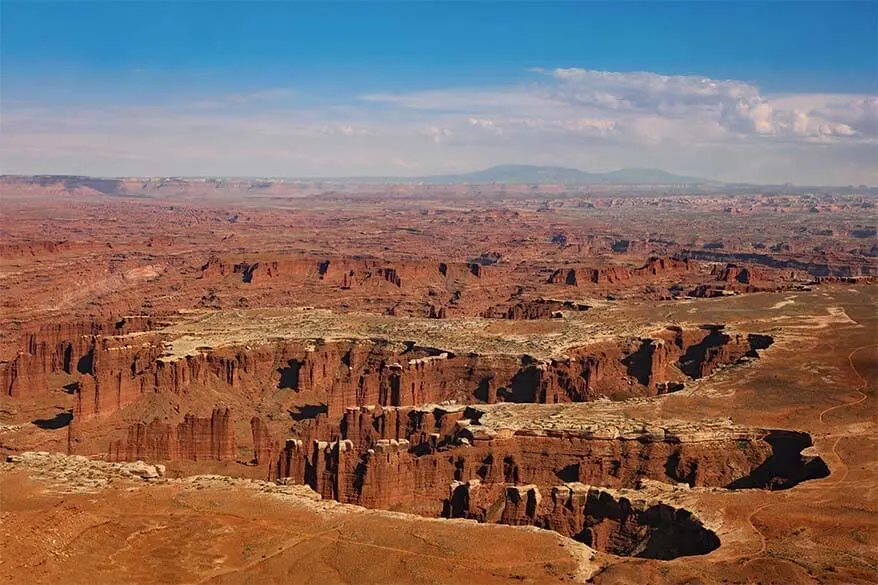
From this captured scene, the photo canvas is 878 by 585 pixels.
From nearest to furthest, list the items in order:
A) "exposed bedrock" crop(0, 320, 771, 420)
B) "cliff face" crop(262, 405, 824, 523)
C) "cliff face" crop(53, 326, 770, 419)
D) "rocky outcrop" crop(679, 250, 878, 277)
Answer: "cliff face" crop(262, 405, 824, 523), "cliff face" crop(53, 326, 770, 419), "exposed bedrock" crop(0, 320, 771, 420), "rocky outcrop" crop(679, 250, 878, 277)

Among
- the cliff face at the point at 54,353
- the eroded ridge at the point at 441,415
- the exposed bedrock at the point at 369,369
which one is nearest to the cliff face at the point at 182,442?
the eroded ridge at the point at 441,415

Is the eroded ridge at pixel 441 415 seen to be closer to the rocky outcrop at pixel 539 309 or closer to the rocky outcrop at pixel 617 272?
the rocky outcrop at pixel 539 309

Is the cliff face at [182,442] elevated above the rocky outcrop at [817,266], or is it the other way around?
the rocky outcrop at [817,266]

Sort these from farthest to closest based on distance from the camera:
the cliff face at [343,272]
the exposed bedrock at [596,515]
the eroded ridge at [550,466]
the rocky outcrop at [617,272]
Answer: the cliff face at [343,272]
the rocky outcrop at [617,272]
the eroded ridge at [550,466]
the exposed bedrock at [596,515]

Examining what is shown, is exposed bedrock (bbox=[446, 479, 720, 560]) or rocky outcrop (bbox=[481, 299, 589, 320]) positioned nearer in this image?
exposed bedrock (bbox=[446, 479, 720, 560])

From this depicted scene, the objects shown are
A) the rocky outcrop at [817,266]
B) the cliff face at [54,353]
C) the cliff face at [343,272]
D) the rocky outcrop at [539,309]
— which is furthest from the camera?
the rocky outcrop at [817,266]

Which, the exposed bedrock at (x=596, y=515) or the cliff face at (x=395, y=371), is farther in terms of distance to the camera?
the cliff face at (x=395, y=371)

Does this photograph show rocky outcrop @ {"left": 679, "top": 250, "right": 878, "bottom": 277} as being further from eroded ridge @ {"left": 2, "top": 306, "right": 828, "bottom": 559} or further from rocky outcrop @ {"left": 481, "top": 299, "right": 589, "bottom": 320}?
eroded ridge @ {"left": 2, "top": 306, "right": 828, "bottom": 559}

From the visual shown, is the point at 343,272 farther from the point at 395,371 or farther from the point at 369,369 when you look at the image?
the point at 395,371

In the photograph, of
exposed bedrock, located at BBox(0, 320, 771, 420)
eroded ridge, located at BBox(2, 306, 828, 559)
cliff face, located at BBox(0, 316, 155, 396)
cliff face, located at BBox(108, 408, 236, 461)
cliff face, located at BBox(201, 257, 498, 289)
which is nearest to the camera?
eroded ridge, located at BBox(2, 306, 828, 559)

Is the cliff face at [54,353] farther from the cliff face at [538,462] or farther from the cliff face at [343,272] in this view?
the cliff face at [343,272]

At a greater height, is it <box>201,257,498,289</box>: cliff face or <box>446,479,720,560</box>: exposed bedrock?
<box>201,257,498,289</box>: cliff face

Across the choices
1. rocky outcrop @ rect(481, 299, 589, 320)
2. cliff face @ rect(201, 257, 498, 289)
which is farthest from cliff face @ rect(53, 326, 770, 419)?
cliff face @ rect(201, 257, 498, 289)
